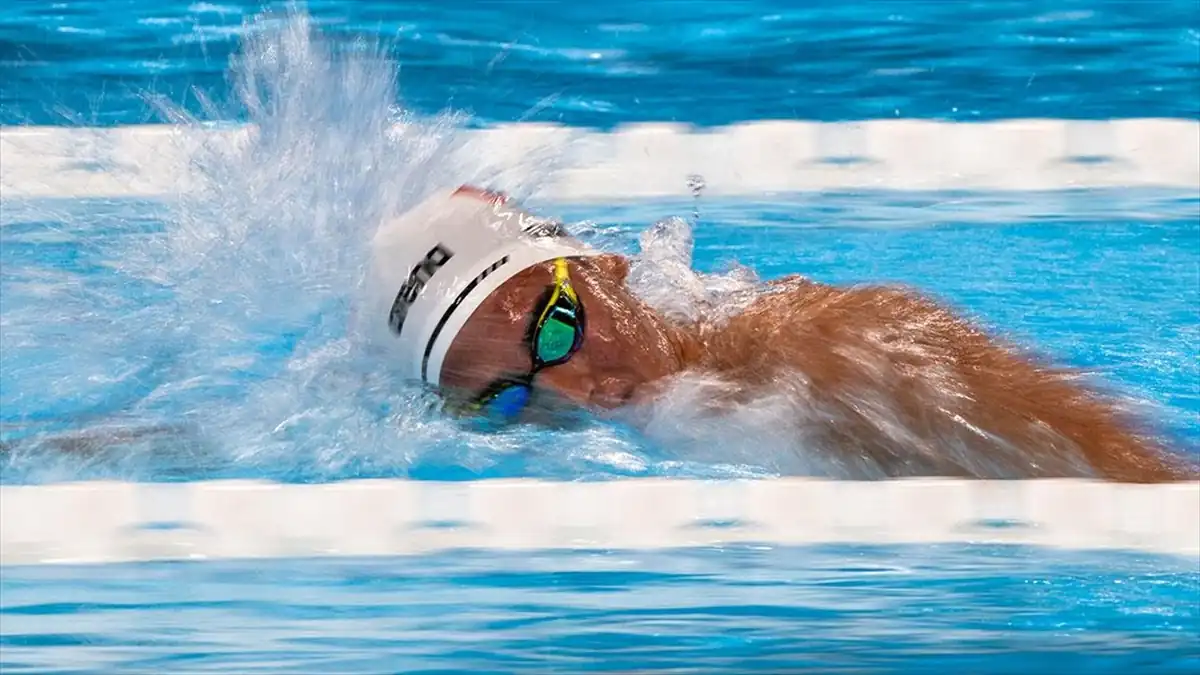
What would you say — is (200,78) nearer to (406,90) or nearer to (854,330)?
(406,90)

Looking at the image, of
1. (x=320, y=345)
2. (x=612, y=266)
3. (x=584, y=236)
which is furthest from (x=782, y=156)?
(x=320, y=345)

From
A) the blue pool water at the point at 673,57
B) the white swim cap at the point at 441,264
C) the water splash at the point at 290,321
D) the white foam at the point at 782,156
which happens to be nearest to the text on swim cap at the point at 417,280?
the white swim cap at the point at 441,264

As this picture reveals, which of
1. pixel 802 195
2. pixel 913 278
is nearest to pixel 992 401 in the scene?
pixel 913 278

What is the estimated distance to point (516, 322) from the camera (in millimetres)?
2160

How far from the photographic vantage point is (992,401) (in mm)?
2004

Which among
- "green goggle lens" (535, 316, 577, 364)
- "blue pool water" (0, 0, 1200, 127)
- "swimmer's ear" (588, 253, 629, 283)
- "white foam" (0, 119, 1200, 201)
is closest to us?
"green goggle lens" (535, 316, 577, 364)

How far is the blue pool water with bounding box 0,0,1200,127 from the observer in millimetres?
3820

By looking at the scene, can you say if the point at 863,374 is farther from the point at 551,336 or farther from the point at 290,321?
the point at 290,321

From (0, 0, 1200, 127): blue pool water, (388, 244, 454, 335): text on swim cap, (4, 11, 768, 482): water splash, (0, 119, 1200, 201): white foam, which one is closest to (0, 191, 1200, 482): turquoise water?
(4, 11, 768, 482): water splash

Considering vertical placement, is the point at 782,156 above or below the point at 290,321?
above

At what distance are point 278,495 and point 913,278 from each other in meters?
1.52

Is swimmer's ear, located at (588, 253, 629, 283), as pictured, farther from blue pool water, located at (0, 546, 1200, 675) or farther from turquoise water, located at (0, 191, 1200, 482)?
blue pool water, located at (0, 546, 1200, 675)

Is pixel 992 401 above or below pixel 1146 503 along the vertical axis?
above

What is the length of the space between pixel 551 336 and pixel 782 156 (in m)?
1.69
